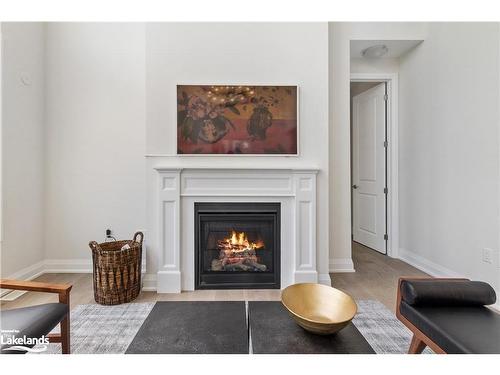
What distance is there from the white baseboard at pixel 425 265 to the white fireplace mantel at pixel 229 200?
1.40m

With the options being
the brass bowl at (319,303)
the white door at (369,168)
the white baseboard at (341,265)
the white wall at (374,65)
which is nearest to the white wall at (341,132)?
the white baseboard at (341,265)

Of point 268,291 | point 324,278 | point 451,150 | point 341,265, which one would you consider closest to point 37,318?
point 268,291

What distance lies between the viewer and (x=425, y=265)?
3.31 m

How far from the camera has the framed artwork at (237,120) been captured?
9.14 ft

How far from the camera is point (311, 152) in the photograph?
9.35ft

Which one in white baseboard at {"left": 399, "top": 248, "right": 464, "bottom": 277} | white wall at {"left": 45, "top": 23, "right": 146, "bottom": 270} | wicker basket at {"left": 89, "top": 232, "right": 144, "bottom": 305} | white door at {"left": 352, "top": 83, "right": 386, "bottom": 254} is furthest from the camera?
white door at {"left": 352, "top": 83, "right": 386, "bottom": 254}

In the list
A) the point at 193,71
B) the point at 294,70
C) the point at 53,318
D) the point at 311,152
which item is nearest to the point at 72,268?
the point at 53,318

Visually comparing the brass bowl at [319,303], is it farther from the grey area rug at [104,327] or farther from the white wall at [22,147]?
the white wall at [22,147]

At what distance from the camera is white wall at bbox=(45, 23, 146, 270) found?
3225 mm

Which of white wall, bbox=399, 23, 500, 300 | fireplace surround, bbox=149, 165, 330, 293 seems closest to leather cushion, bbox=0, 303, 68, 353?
fireplace surround, bbox=149, 165, 330, 293

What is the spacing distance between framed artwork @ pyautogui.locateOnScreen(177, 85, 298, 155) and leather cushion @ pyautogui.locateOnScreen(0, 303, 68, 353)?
5.51ft

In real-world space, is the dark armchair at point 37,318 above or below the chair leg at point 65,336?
above

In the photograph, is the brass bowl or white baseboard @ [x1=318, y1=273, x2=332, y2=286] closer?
the brass bowl

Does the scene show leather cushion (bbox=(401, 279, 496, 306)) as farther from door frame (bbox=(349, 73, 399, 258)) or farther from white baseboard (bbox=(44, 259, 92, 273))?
white baseboard (bbox=(44, 259, 92, 273))
